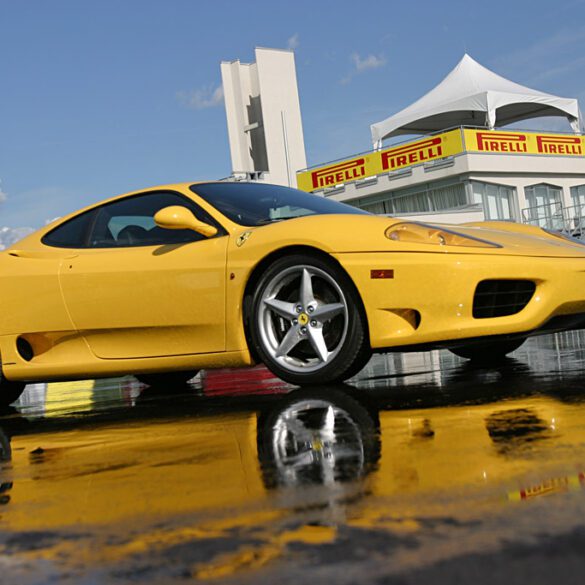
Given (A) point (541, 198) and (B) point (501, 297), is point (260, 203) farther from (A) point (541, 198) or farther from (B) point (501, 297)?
(A) point (541, 198)

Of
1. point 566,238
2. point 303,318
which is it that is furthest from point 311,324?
point 566,238

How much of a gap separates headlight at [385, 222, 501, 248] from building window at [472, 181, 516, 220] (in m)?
32.3

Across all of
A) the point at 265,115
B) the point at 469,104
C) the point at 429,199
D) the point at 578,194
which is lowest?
the point at 578,194

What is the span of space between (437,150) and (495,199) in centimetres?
319

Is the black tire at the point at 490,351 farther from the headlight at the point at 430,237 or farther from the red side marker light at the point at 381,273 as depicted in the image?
the red side marker light at the point at 381,273

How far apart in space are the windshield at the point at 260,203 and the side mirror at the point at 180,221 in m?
0.17

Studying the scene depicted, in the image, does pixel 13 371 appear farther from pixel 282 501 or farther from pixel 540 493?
pixel 540 493

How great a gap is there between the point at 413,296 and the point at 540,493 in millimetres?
2300

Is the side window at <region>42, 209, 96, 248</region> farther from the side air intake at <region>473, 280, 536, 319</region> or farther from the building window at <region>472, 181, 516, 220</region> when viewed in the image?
the building window at <region>472, 181, 516, 220</region>

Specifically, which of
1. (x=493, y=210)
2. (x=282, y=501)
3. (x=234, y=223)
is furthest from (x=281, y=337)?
(x=493, y=210)

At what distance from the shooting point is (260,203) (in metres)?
5.19

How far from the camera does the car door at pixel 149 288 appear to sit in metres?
4.72

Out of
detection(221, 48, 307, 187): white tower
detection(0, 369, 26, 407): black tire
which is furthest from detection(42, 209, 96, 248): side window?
detection(221, 48, 307, 187): white tower

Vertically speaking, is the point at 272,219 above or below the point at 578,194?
below
